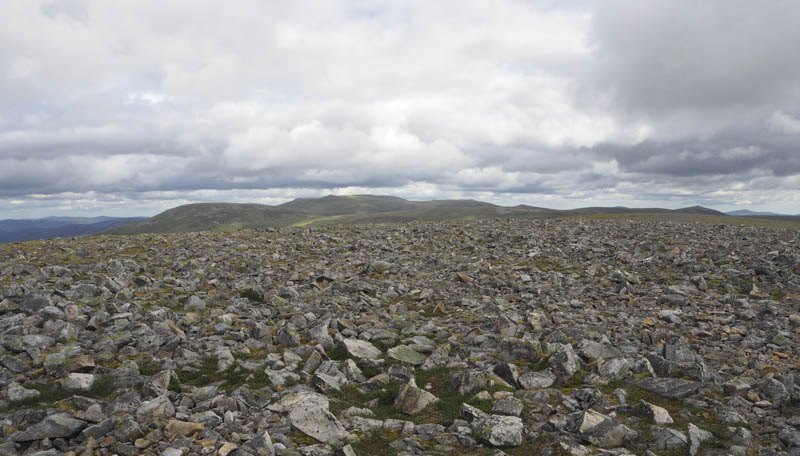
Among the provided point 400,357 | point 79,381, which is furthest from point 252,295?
point 400,357

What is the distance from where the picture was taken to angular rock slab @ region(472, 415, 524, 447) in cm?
857

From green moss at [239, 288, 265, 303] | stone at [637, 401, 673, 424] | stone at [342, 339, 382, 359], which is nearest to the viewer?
stone at [637, 401, 673, 424]

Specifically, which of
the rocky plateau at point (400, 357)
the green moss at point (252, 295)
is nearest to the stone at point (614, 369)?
the rocky plateau at point (400, 357)

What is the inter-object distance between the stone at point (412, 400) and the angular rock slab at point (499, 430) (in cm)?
→ 150

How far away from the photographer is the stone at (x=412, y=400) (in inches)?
397

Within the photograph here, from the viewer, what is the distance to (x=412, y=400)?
1021 centimetres

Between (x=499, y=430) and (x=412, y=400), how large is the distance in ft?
7.68

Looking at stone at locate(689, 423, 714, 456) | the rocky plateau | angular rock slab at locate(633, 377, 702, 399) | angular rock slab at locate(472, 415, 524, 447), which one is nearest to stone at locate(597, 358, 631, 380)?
the rocky plateau

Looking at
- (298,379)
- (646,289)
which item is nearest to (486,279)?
(646,289)

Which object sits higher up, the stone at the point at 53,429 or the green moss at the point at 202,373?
the stone at the point at 53,429

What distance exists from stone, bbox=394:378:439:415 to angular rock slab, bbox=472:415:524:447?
1500 millimetres

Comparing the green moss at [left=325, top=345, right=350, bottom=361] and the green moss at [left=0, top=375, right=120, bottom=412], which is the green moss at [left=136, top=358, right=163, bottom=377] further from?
the green moss at [left=325, top=345, right=350, bottom=361]

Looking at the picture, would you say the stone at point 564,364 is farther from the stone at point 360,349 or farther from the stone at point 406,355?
the stone at point 360,349

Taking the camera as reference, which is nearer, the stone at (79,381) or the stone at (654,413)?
the stone at (654,413)
